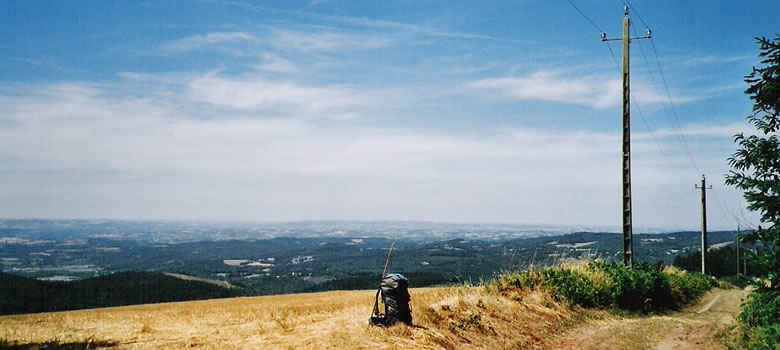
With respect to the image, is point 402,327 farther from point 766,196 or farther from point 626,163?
point 626,163

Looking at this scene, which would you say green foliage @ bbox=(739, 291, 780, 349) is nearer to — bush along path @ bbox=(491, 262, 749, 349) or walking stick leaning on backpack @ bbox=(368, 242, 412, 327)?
bush along path @ bbox=(491, 262, 749, 349)

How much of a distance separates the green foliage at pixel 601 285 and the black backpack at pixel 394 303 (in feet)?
14.1

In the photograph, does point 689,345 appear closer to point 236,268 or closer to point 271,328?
point 271,328

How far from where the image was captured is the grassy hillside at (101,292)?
8950 centimetres

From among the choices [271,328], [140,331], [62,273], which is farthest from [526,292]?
[62,273]

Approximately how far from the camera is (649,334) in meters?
10.8

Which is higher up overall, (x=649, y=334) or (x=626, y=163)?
(x=626, y=163)

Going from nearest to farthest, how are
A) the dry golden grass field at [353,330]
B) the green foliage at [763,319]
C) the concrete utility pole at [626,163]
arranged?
the green foliage at [763,319] → the dry golden grass field at [353,330] → the concrete utility pole at [626,163]

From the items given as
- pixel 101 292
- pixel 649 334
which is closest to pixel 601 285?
pixel 649 334

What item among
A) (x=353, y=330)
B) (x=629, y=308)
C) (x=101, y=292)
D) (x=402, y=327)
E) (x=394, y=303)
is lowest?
(x=101, y=292)

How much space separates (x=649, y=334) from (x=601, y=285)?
3.01m

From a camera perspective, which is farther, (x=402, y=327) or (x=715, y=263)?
(x=715, y=263)

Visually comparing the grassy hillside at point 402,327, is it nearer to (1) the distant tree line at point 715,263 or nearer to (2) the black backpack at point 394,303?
(2) the black backpack at point 394,303


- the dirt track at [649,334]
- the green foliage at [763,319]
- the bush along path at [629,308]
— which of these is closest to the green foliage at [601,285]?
the bush along path at [629,308]
